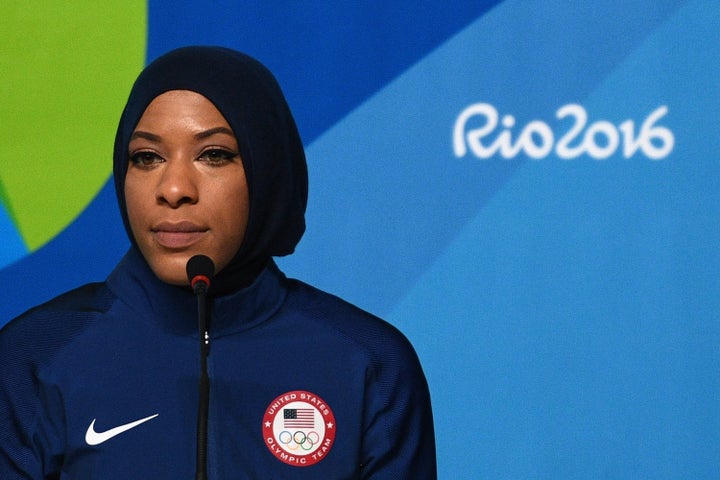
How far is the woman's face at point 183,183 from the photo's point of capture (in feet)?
4.58

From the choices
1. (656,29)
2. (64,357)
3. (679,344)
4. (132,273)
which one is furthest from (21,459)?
(656,29)

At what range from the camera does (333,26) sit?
2.13m

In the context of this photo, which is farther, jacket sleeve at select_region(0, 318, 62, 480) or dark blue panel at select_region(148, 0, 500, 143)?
dark blue panel at select_region(148, 0, 500, 143)

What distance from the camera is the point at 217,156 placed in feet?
4.70

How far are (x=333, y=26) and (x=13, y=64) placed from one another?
61cm

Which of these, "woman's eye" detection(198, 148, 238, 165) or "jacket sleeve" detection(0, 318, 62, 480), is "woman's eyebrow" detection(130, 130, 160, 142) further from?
"jacket sleeve" detection(0, 318, 62, 480)

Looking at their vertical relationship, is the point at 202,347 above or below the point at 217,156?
below

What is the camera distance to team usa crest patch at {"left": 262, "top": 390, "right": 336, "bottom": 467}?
1409 mm

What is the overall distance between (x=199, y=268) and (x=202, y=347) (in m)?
0.10

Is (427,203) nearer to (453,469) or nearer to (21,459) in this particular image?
(453,469)

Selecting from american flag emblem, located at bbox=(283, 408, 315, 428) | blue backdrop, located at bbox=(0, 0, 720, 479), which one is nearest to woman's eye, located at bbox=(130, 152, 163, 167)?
american flag emblem, located at bbox=(283, 408, 315, 428)

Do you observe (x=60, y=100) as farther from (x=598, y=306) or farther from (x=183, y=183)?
(x=598, y=306)

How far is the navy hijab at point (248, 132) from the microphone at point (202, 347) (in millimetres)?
157

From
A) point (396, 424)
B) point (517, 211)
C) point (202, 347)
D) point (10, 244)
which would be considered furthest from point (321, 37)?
point (202, 347)
